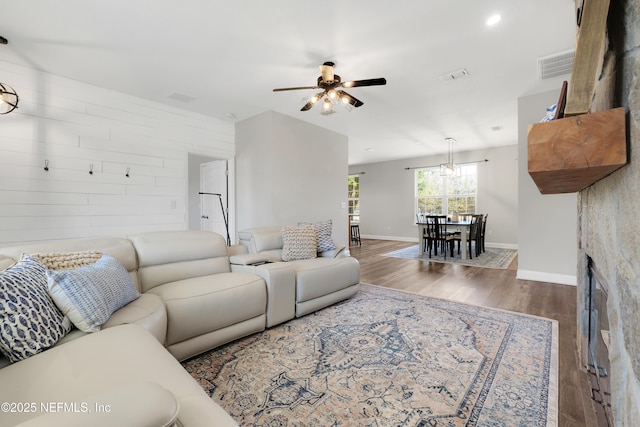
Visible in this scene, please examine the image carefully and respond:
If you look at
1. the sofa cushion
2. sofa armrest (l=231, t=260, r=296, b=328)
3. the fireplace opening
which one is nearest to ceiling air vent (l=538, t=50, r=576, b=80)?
the fireplace opening

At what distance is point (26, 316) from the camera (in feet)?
3.84

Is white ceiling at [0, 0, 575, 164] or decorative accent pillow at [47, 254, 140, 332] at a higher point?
white ceiling at [0, 0, 575, 164]

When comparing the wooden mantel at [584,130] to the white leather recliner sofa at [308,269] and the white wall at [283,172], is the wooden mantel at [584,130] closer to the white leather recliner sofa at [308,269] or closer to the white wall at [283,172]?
the white leather recliner sofa at [308,269]

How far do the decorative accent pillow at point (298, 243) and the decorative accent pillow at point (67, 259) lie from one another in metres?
1.76

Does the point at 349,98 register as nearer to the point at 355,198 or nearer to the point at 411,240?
the point at 411,240

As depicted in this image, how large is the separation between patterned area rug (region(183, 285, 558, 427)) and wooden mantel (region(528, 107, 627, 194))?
1.31 metres

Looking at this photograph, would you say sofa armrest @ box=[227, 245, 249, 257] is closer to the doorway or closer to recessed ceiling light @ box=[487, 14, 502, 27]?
the doorway

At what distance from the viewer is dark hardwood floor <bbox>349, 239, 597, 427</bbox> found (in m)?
1.55

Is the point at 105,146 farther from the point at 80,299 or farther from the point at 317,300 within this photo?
the point at 317,300

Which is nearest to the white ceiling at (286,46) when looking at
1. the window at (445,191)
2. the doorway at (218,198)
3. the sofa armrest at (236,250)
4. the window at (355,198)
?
the doorway at (218,198)

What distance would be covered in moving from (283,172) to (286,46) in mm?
2136

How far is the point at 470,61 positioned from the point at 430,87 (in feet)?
2.10

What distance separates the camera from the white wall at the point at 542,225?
3.70 m

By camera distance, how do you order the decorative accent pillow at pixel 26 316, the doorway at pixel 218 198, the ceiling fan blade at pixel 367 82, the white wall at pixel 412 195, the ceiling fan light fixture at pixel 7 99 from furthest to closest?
1. the white wall at pixel 412 195
2. the doorway at pixel 218 198
3. the ceiling fan light fixture at pixel 7 99
4. the ceiling fan blade at pixel 367 82
5. the decorative accent pillow at pixel 26 316
